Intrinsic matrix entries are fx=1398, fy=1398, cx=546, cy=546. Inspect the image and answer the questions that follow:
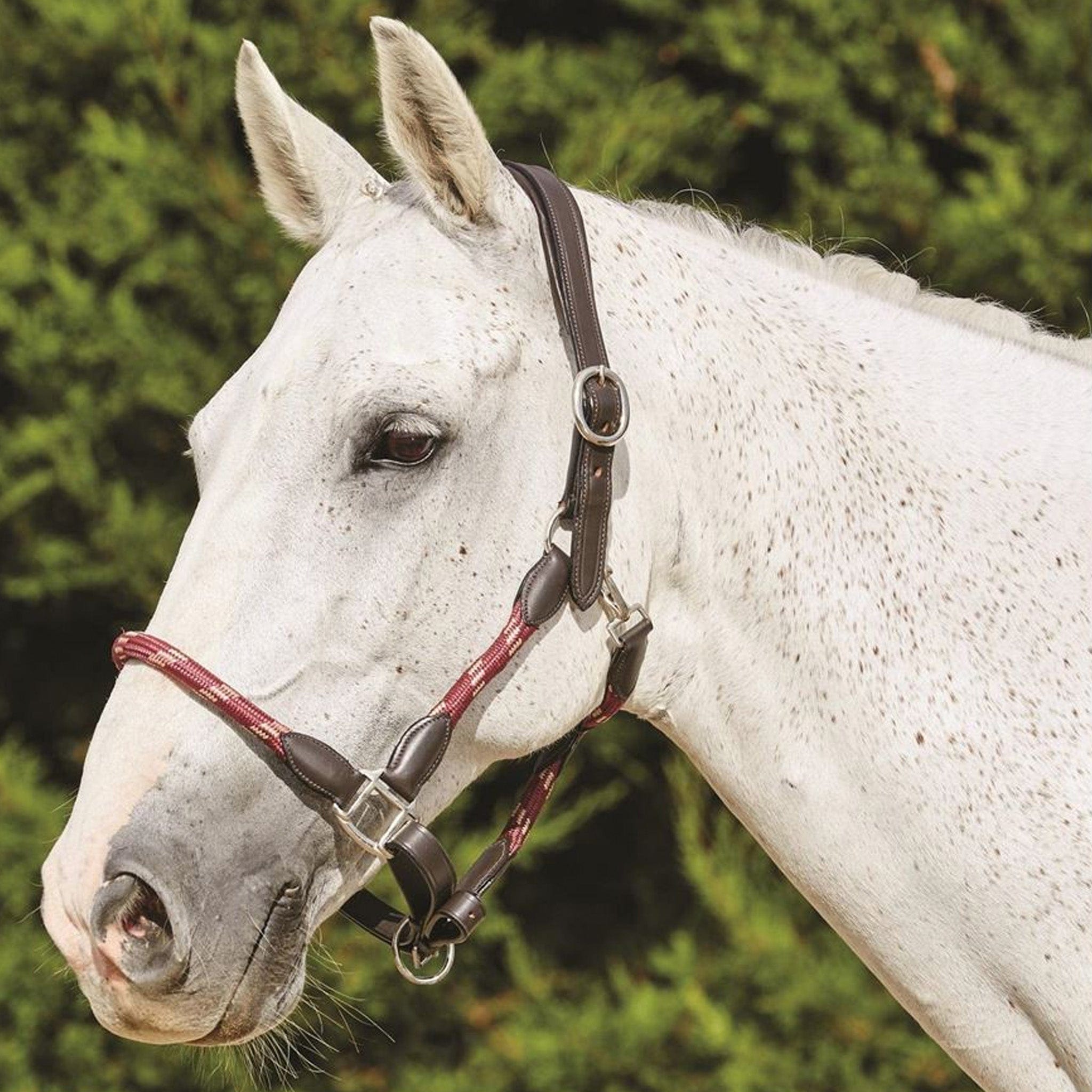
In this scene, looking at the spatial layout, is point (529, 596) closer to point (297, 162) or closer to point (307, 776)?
point (307, 776)

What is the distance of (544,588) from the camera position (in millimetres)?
1837

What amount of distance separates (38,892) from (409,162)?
3.14 m

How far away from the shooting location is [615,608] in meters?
1.91

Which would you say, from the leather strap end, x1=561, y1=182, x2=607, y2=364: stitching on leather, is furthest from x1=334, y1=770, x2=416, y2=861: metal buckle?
x1=561, y1=182, x2=607, y2=364: stitching on leather

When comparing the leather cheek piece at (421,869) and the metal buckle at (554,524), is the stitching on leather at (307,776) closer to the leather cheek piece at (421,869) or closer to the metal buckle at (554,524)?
the leather cheek piece at (421,869)

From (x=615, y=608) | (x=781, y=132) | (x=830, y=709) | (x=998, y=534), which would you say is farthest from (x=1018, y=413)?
(x=781, y=132)

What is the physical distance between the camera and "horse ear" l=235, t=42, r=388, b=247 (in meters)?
2.12

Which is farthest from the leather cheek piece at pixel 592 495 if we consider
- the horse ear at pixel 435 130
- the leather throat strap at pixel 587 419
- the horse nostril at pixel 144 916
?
the horse nostril at pixel 144 916

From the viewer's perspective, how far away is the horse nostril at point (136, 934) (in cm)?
164

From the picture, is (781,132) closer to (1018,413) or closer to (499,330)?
(1018,413)

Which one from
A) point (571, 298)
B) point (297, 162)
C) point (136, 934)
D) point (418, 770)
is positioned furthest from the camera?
point (297, 162)

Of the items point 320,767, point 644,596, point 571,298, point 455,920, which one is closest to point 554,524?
point 644,596

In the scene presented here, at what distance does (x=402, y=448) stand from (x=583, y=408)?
0.25m

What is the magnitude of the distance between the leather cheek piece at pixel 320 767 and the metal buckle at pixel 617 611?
1.32 feet
